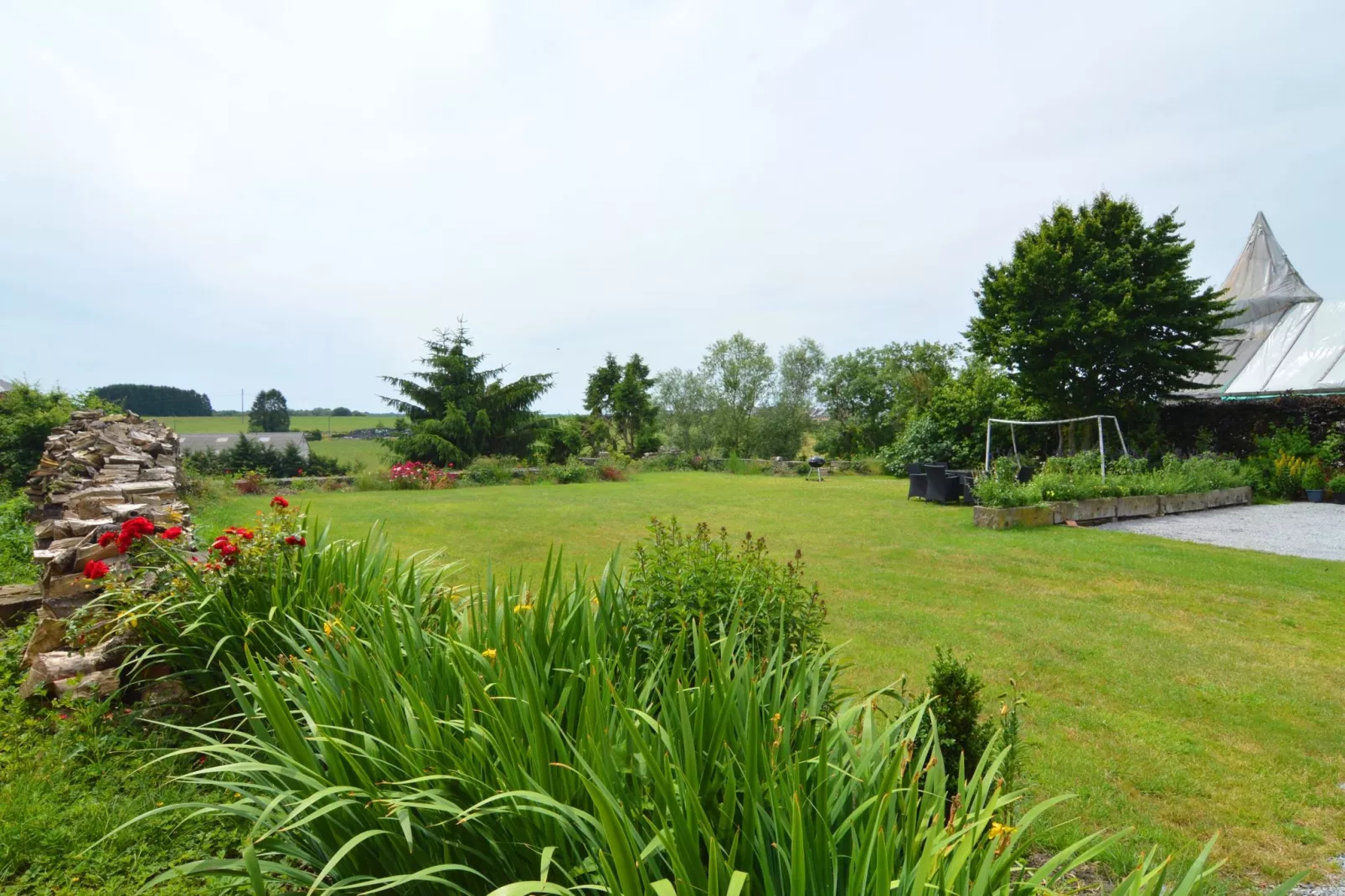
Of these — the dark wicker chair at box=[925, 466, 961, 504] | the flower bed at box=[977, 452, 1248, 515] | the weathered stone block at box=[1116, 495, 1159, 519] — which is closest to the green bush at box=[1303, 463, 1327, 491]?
the flower bed at box=[977, 452, 1248, 515]

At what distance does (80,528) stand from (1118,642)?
664cm

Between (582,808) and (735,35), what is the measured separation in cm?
718

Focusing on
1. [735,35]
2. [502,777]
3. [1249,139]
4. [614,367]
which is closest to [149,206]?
[735,35]

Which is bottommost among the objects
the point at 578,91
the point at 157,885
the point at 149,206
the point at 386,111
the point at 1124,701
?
the point at 1124,701

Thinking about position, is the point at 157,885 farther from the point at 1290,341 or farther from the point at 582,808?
the point at 1290,341

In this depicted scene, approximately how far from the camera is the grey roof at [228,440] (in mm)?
16625

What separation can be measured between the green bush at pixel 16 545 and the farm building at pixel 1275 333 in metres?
22.6

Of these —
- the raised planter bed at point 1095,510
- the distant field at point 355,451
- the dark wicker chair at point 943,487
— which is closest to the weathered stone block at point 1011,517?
the raised planter bed at point 1095,510

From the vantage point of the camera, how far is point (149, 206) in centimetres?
715

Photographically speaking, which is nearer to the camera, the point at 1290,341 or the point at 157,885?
the point at 157,885

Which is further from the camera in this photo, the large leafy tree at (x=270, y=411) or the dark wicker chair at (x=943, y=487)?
the large leafy tree at (x=270, y=411)

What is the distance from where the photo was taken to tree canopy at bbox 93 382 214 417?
18969mm

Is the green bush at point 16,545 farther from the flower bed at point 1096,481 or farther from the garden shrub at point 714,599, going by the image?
the flower bed at point 1096,481

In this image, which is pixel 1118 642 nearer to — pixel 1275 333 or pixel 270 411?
pixel 1275 333
